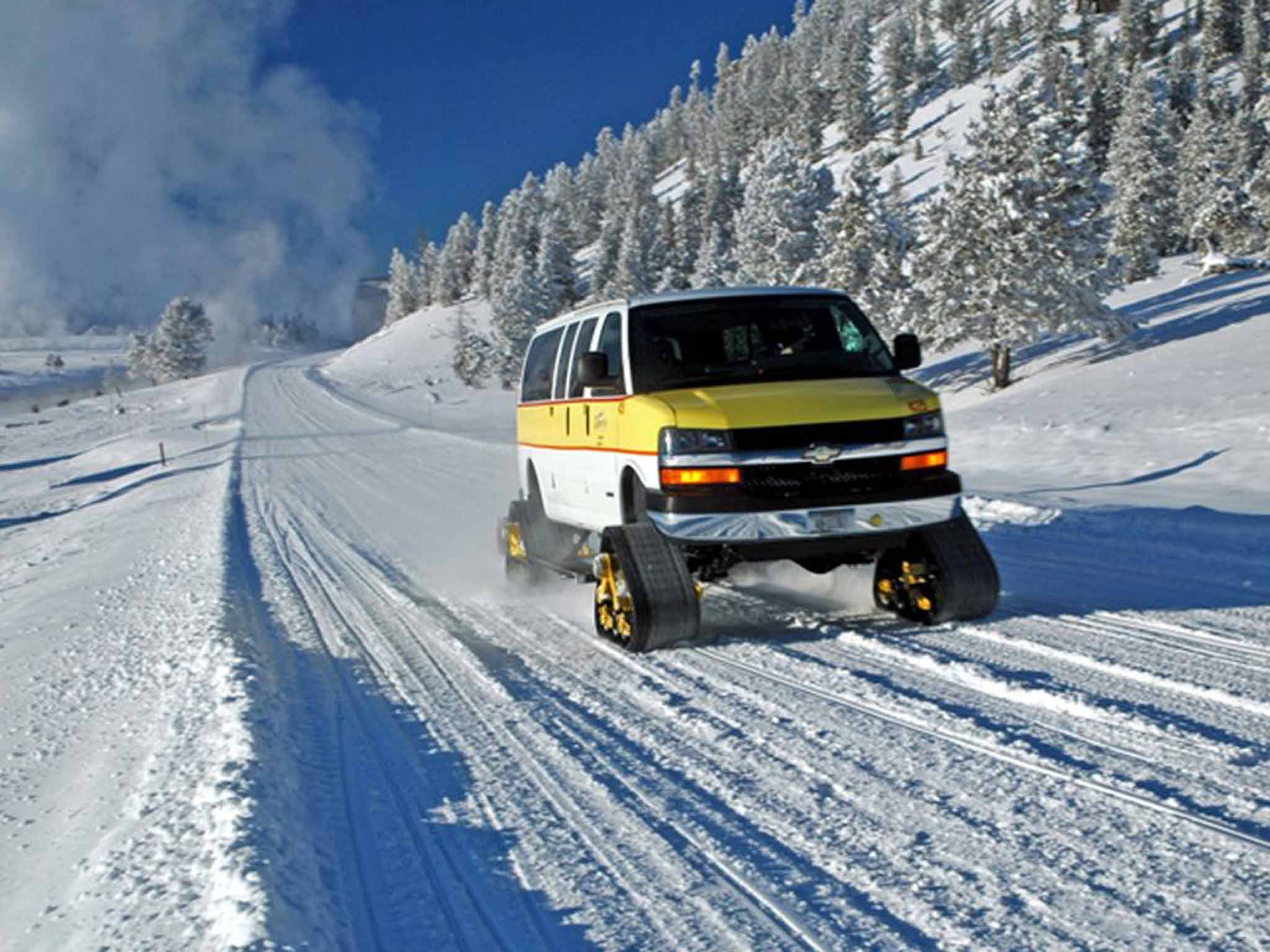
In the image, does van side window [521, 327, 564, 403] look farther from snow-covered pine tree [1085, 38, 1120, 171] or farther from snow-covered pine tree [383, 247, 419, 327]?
snow-covered pine tree [383, 247, 419, 327]

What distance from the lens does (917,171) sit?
10288 centimetres

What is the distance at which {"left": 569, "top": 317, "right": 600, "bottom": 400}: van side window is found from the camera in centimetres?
812

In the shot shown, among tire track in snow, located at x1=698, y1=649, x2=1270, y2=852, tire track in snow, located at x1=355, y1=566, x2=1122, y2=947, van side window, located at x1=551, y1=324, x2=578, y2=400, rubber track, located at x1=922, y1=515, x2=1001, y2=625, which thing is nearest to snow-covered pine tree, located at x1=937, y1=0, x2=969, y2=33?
van side window, located at x1=551, y1=324, x2=578, y2=400

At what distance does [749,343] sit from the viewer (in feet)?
23.6

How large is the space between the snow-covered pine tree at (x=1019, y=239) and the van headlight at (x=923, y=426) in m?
29.4

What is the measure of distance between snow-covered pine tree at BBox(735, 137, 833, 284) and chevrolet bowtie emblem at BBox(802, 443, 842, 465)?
132 feet

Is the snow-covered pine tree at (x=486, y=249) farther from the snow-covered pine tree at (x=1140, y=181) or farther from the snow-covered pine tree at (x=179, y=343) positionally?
the snow-covered pine tree at (x=1140, y=181)

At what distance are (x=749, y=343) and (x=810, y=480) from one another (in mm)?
1424

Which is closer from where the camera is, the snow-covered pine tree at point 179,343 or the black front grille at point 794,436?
the black front grille at point 794,436

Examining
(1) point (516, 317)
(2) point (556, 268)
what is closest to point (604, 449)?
(1) point (516, 317)

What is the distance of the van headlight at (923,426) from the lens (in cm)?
632

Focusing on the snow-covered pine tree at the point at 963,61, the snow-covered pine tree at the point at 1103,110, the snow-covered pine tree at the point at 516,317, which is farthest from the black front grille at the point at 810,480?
the snow-covered pine tree at the point at 963,61

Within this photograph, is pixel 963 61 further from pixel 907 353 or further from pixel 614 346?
pixel 614 346

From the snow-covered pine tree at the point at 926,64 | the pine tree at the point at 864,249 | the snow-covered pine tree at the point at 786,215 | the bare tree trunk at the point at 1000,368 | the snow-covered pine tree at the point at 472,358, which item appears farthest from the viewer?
the snow-covered pine tree at the point at 926,64
